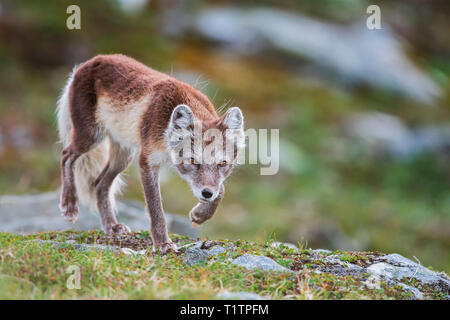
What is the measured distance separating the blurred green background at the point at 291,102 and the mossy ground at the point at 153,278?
690 cm

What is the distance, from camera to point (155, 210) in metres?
6.77

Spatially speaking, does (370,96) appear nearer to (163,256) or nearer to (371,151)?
(371,151)

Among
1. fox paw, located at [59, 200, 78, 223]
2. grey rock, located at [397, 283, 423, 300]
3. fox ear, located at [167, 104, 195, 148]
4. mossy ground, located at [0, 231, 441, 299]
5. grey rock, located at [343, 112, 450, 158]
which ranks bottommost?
grey rock, located at [397, 283, 423, 300]

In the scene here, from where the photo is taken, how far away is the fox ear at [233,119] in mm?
6719

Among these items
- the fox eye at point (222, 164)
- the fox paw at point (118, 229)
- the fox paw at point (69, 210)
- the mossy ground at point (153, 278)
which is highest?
the fox eye at point (222, 164)

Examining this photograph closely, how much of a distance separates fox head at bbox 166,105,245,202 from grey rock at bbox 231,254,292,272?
33.4 inches

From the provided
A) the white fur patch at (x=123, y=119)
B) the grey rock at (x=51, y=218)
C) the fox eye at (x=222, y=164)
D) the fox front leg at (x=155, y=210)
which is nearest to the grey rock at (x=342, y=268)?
the fox eye at (x=222, y=164)

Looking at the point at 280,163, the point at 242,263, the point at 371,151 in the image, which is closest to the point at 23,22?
the point at 280,163

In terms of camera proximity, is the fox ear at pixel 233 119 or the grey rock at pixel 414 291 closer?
the grey rock at pixel 414 291

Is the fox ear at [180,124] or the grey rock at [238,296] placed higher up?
the fox ear at [180,124]

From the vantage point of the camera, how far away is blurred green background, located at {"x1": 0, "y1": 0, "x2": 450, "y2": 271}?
14.2 metres

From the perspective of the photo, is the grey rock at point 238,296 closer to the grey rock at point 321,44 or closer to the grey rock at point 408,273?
the grey rock at point 408,273

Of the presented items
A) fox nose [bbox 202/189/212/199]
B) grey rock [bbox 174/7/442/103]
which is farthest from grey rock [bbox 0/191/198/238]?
grey rock [bbox 174/7/442/103]

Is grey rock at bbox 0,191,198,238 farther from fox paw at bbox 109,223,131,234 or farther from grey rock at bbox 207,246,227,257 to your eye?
grey rock at bbox 207,246,227,257
